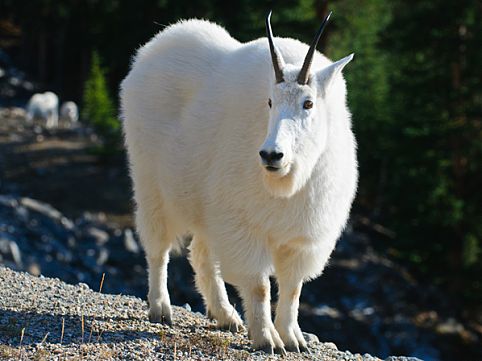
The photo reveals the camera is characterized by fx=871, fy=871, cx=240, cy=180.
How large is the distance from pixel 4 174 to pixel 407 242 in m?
12.3

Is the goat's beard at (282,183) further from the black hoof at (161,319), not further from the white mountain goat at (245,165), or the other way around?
the black hoof at (161,319)

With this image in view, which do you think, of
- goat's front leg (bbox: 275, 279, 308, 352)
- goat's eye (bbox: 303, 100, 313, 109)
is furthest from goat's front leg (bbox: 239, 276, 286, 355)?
goat's eye (bbox: 303, 100, 313, 109)

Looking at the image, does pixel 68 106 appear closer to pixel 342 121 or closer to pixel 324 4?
pixel 324 4

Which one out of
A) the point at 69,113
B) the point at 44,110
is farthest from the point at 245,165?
the point at 69,113

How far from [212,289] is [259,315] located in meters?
1.40

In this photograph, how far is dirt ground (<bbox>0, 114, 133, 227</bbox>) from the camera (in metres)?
24.8

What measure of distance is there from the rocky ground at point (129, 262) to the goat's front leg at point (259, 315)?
1076 centimetres

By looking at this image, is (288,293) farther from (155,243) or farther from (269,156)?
(269,156)

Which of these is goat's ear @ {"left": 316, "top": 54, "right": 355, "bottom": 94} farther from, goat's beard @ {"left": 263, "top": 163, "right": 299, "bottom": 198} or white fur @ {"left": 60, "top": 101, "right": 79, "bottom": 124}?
white fur @ {"left": 60, "top": 101, "right": 79, "bottom": 124}

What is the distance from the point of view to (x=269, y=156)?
6586 mm

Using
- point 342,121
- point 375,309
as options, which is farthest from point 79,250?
point 342,121

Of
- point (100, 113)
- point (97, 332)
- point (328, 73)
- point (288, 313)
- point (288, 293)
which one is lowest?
point (100, 113)

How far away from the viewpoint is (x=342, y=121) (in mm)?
7891

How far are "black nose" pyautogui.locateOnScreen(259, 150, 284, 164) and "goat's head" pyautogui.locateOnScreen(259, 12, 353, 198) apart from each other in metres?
0.12
